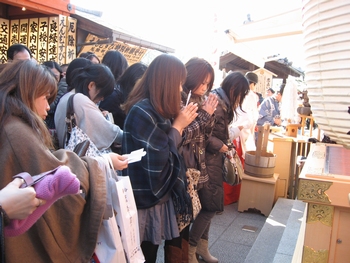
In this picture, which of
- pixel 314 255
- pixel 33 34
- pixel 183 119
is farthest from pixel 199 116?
pixel 33 34

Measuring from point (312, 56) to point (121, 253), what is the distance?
1.43 m

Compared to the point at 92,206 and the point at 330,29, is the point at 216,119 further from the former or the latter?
the point at 330,29

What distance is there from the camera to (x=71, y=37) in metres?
6.87

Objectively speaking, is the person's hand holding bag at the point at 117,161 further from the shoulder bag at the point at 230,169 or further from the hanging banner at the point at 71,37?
the hanging banner at the point at 71,37

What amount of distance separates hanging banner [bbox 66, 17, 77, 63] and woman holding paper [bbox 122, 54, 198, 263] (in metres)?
4.92

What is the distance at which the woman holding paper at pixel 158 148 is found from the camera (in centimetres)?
237

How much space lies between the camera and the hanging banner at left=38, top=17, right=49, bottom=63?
6.66 m

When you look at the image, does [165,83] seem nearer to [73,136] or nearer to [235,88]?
[73,136]

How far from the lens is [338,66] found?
3.65 feet

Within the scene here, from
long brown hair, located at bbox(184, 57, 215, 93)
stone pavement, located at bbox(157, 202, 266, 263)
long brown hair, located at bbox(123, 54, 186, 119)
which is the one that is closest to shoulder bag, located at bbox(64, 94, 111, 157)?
long brown hair, located at bbox(123, 54, 186, 119)

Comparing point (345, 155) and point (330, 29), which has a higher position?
point (330, 29)

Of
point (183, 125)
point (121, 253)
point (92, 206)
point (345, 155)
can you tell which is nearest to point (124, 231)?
point (121, 253)

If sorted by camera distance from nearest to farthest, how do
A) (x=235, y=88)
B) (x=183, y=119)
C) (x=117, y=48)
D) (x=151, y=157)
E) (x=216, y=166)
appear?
1. (x=151, y=157)
2. (x=183, y=119)
3. (x=216, y=166)
4. (x=235, y=88)
5. (x=117, y=48)

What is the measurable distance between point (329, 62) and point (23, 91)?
142 centimetres
